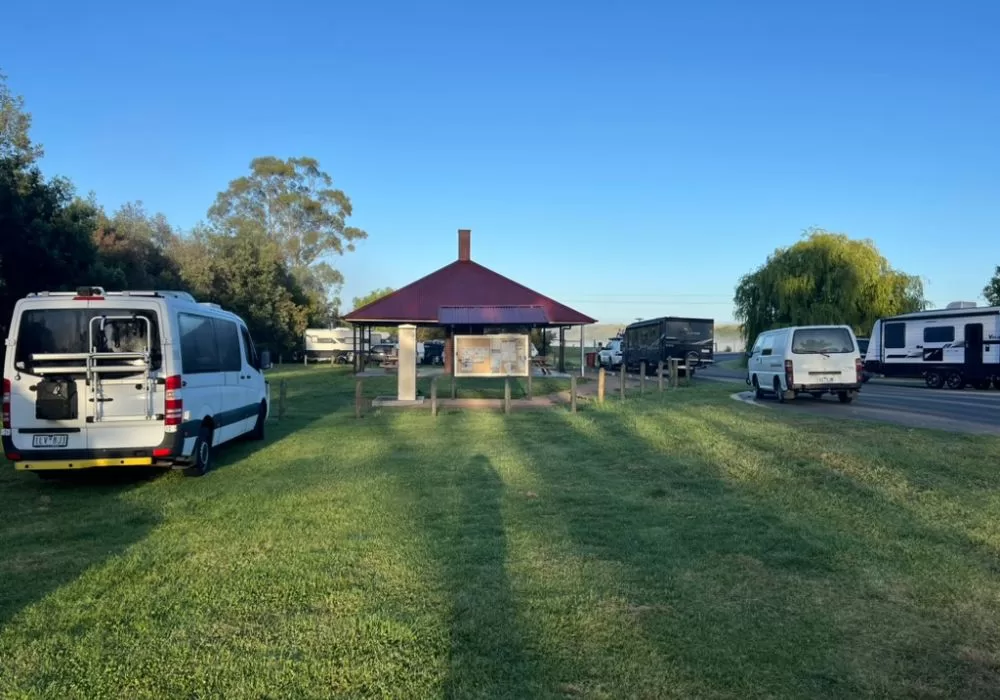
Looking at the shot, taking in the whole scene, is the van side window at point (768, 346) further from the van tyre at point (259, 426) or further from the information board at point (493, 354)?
the van tyre at point (259, 426)

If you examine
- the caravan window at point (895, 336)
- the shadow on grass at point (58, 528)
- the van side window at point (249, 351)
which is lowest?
the shadow on grass at point (58, 528)

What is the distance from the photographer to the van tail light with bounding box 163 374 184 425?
334 inches

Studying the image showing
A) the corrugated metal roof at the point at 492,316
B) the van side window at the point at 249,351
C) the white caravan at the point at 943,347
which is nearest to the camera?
the van side window at the point at 249,351

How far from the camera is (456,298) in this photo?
3241 centimetres

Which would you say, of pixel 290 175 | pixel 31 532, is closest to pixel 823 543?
pixel 31 532

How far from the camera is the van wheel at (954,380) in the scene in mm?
24641

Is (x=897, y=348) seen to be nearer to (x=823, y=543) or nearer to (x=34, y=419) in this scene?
(x=823, y=543)

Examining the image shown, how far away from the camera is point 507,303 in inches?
1276

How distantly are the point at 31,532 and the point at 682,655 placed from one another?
5.87 meters

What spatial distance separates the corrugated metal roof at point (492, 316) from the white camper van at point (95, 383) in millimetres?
15779

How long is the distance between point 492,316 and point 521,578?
20.0m

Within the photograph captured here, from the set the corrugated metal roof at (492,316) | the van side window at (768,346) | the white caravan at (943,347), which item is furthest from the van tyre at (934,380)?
the corrugated metal roof at (492,316)

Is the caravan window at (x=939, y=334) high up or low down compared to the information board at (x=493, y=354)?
up

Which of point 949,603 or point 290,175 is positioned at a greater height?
point 290,175
